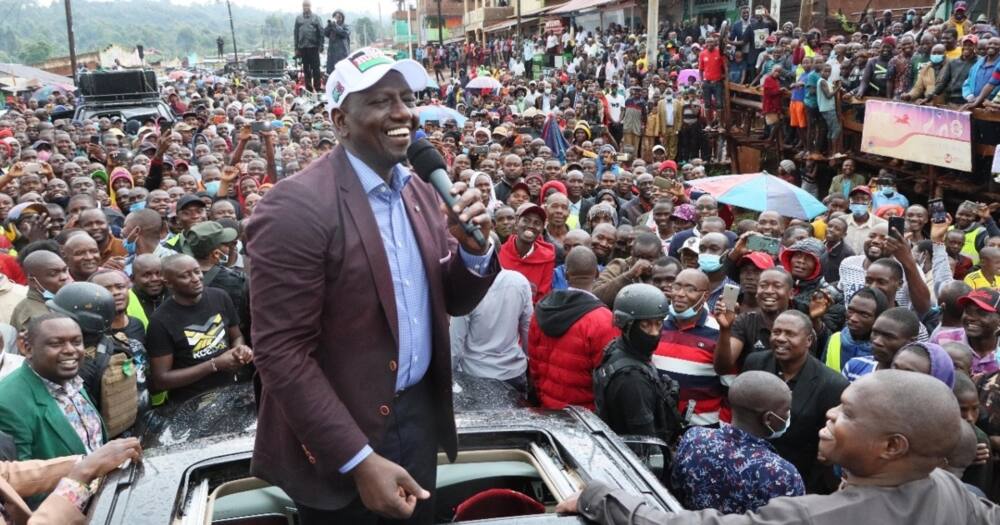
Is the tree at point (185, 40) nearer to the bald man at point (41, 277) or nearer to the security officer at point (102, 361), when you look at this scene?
the bald man at point (41, 277)

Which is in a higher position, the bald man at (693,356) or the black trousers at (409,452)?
the black trousers at (409,452)

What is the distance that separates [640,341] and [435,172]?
214 cm

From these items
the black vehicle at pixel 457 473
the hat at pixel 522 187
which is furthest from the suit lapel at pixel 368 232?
the hat at pixel 522 187

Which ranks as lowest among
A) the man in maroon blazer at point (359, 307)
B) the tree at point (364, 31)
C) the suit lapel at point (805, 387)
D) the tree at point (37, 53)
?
the suit lapel at point (805, 387)

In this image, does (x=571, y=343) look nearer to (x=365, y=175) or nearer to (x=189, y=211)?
(x=365, y=175)

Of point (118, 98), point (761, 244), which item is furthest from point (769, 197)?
point (118, 98)

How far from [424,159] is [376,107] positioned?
0.21m

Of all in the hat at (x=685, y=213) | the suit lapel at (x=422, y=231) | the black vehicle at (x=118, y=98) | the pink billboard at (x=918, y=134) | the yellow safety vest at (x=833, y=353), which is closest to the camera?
the suit lapel at (x=422, y=231)

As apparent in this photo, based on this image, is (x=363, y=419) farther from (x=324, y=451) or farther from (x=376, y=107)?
(x=376, y=107)

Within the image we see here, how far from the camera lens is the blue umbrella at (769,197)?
8.38 meters

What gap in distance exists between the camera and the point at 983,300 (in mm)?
4738

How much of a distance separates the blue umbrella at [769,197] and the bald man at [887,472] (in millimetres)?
6490

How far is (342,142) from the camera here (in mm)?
2027

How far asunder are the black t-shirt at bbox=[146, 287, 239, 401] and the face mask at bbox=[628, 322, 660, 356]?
7.31 feet
